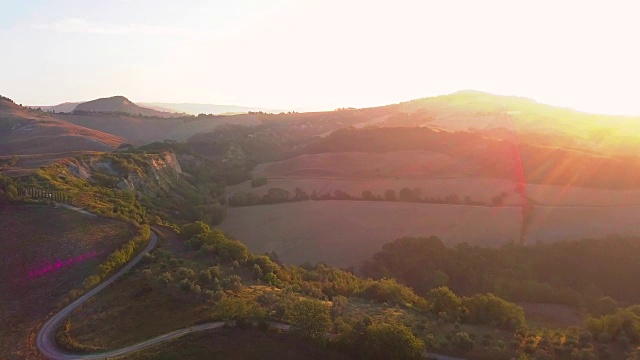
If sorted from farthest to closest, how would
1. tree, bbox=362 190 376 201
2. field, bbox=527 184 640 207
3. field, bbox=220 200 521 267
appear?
tree, bbox=362 190 376 201
field, bbox=527 184 640 207
field, bbox=220 200 521 267

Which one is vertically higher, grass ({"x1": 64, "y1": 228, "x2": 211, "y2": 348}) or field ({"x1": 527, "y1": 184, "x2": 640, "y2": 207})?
grass ({"x1": 64, "y1": 228, "x2": 211, "y2": 348})

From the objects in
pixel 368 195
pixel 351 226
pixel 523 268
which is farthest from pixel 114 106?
pixel 523 268

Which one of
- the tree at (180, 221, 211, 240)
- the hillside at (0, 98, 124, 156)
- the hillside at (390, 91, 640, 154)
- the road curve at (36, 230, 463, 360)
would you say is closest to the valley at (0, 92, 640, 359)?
the tree at (180, 221, 211, 240)

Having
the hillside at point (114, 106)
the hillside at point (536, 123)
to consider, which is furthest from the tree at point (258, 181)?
the hillside at point (114, 106)

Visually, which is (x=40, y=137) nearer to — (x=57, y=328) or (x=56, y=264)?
(x=56, y=264)

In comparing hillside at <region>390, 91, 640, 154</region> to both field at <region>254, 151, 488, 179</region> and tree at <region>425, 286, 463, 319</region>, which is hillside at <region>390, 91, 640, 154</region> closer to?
field at <region>254, 151, 488, 179</region>

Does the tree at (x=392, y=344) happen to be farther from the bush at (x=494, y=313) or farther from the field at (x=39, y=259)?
the field at (x=39, y=259)
